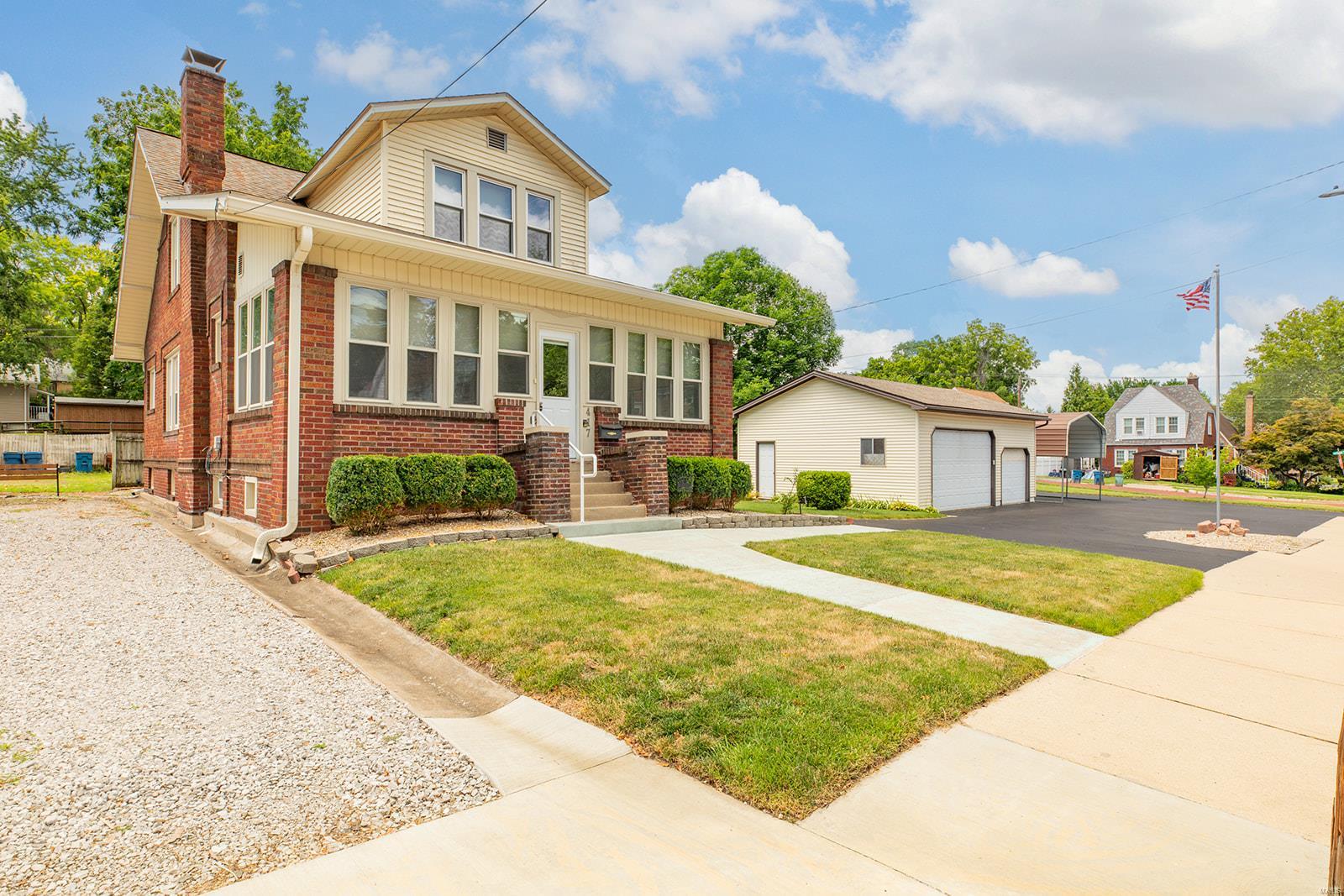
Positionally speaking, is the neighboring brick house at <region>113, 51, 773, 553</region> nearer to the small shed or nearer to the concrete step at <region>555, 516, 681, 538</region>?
the concrete step at <region>555, 516, 681, 538</region>

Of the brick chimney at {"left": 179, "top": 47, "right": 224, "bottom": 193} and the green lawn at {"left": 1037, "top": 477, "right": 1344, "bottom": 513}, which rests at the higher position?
the brick chimney at {"left": 179, "top": 47, "right": 224, "bottom": 193}

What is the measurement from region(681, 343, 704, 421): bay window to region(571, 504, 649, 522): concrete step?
287cm

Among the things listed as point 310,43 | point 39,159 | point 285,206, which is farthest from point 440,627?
point 39,159

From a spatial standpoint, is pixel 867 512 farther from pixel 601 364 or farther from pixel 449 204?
pixel 449 204

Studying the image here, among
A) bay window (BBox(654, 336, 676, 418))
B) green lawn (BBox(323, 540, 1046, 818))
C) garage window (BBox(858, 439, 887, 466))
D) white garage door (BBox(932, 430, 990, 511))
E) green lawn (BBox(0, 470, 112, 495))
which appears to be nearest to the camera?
green lawn (BBox(323, 540, 1046, 818))

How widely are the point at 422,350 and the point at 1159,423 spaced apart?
177 feet

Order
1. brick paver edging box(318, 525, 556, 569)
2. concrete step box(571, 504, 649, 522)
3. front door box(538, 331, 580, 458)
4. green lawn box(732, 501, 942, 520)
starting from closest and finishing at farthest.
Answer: brick paver edging box(318, 525, 556, 569), concrete step box(571, 504, 649, 522), front door box(538, 331, 580, 458), green lawn box(732, 501, 942, 520)

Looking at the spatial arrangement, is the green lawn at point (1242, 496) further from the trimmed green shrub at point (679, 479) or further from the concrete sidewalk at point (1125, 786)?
the concrete sidewalk at point (1125, 786)

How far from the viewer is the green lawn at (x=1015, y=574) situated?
6301 mm

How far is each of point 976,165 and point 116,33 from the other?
70.1 feet

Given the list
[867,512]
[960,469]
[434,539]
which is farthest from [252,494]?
[960,469]

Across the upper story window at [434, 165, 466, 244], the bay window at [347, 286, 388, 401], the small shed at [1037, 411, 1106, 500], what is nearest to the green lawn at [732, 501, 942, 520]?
the small shed at [1037, 411, 1106, 500]

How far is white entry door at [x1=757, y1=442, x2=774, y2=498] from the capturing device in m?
24.0

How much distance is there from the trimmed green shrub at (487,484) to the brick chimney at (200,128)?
7532 millimetres
